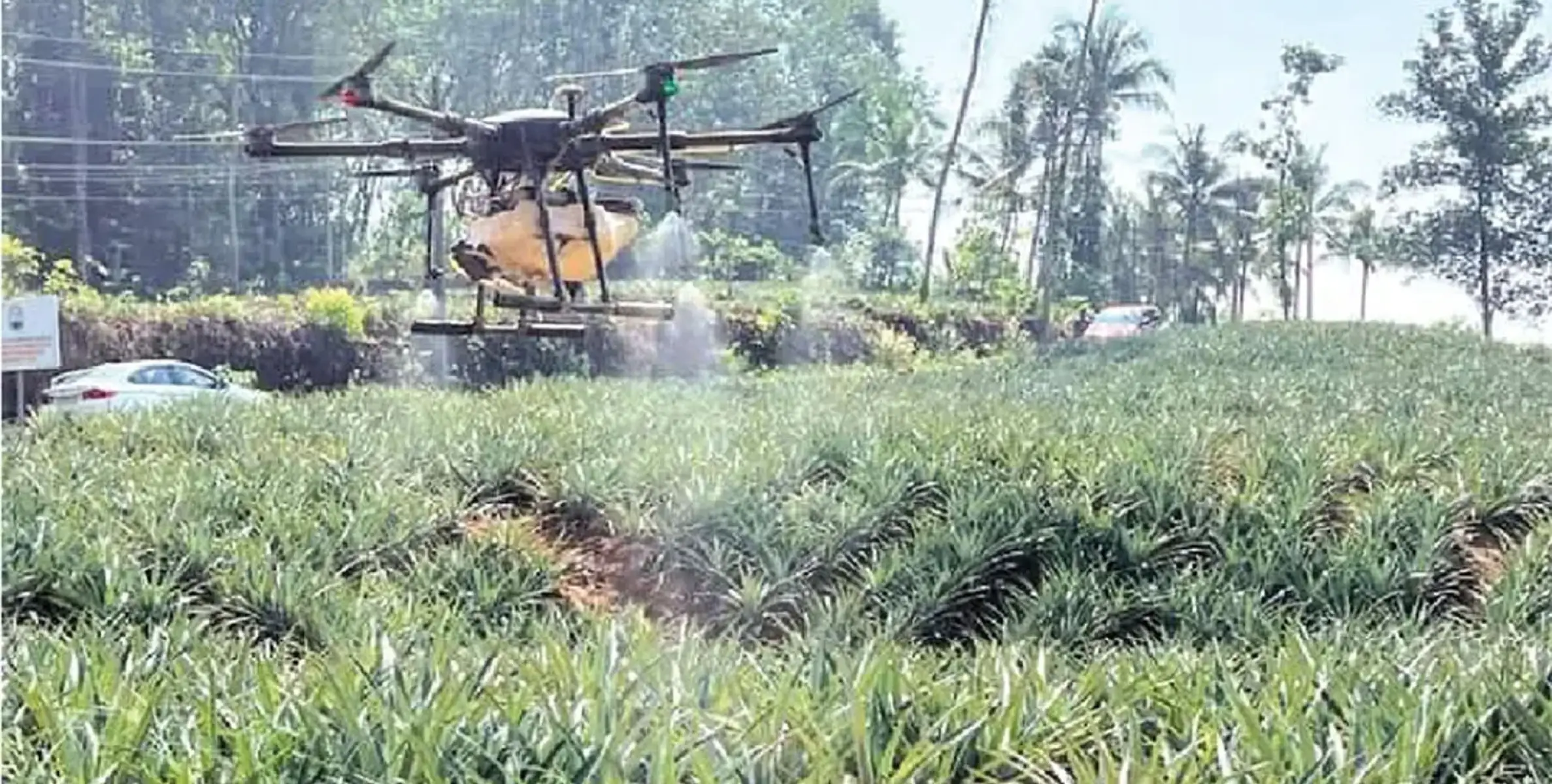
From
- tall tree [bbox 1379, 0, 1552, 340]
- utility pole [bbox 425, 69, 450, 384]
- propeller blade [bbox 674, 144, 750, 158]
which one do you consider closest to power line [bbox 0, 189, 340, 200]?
utility pole [bbox 425, 69, 450, 384]

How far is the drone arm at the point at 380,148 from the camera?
4.50 m

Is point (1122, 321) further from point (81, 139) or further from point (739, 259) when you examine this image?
point (81, 139)

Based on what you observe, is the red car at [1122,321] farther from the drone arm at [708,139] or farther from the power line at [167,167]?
the drone arm at [708,139]

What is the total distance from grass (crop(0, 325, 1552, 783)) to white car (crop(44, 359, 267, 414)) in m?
0.68

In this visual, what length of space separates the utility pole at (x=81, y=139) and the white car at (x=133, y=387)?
142cm

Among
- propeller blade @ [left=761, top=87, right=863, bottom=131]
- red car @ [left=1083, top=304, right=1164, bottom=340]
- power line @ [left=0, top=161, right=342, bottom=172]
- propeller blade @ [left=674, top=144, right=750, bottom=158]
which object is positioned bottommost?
red car @ [left=1083, top=304, right=1164, bottom=340]

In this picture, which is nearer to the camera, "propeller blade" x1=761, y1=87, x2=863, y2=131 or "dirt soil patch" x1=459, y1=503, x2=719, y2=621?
"dirt soil patch" x1=459, y1=503, x2=719, y2=621

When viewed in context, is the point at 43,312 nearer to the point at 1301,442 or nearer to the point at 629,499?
the point at 629,499

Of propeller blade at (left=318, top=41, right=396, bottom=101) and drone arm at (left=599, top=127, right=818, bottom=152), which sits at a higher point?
propeller blade at (left=318, top=41, right=396, bottom=101)

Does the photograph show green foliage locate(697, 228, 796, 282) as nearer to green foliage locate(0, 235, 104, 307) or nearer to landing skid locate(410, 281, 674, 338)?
green foliage locate(0, 235, 104, 307)

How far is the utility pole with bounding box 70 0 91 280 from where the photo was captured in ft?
26.2

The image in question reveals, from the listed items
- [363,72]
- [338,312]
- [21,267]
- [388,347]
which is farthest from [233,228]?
[363,72]

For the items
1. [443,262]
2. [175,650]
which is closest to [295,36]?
[443,262]

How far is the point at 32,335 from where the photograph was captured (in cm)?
434
